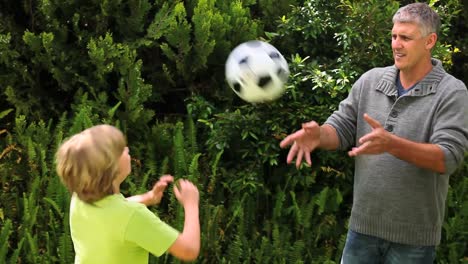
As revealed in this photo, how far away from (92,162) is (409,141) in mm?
1528

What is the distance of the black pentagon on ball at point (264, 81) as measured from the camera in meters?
4.72

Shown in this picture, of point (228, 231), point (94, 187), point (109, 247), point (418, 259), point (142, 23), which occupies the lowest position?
point (228, 231)

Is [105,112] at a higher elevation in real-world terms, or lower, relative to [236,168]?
higher

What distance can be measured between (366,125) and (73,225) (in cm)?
170

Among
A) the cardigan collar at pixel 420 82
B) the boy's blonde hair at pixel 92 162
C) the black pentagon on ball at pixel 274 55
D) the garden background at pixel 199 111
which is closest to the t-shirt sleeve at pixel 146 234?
the boy's blonde hair at pixel 92 162

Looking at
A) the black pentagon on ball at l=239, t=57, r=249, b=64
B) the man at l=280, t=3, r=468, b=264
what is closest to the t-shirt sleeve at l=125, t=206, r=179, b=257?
the man at l=280, t=3, r=468, b=264

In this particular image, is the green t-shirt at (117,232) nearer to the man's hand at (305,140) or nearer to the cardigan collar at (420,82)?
the man's hand at (305,140)

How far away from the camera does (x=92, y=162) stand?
3.05m

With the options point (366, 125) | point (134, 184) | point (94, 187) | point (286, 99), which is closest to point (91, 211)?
point (94, 187)

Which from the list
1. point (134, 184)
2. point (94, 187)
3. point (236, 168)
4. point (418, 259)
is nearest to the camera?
point (94, 187)

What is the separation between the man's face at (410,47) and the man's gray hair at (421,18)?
24 millimetres

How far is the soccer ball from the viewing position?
472cm

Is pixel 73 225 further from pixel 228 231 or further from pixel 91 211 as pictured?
pixel 228 231

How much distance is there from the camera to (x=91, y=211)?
3145mm
